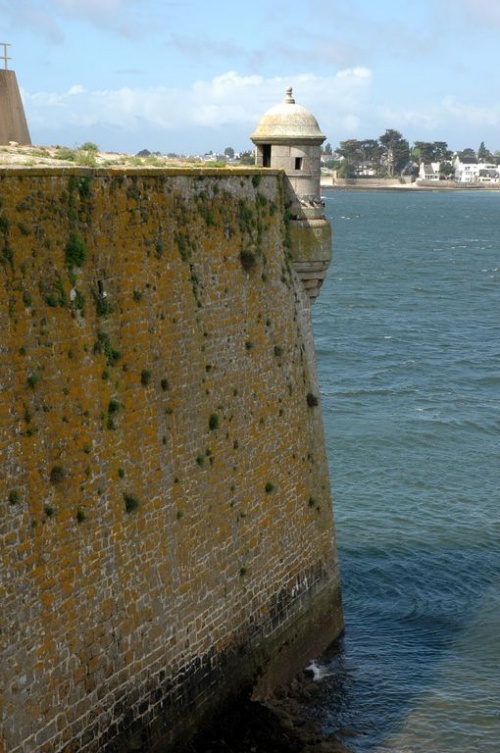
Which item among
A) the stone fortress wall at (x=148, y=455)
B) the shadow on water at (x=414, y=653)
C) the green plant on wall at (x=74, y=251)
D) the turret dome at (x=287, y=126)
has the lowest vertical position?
the shadow on water at (x=414, y=653)

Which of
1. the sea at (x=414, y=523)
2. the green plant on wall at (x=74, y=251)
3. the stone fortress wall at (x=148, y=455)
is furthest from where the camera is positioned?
the sea at (x=414, y=523)

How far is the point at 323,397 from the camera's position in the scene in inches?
1572

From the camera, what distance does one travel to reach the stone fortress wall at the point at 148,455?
12.9 m

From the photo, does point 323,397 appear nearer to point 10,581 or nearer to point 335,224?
point 10,581

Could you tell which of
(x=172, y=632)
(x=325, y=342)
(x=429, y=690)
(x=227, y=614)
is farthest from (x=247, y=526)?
(x=325, y=342)

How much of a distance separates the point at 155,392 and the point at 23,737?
473 centimetres

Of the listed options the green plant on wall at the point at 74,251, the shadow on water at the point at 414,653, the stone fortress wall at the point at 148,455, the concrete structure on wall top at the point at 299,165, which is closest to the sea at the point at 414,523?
the shadow on water at the point at 414,653

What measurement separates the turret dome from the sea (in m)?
9.06

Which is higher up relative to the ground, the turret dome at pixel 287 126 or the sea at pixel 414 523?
the turret dome at pixel 287 126

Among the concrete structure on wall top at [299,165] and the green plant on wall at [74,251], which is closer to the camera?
the green plant on wall at [74,251]

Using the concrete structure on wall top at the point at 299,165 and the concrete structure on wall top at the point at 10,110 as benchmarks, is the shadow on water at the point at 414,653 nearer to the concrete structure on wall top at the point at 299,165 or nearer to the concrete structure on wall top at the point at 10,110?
the concrete structure on wall top at the point at 299,165

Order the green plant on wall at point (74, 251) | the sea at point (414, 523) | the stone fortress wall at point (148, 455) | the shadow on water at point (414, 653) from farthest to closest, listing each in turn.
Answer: the sea at point (414, 523) → the shadow on water at point (414, 653) → the green plant on wall at point (74, 251) → the stone fortress wall at point (148, 455)

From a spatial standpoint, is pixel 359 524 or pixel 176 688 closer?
pixel 176 688

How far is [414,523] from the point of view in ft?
90.6
